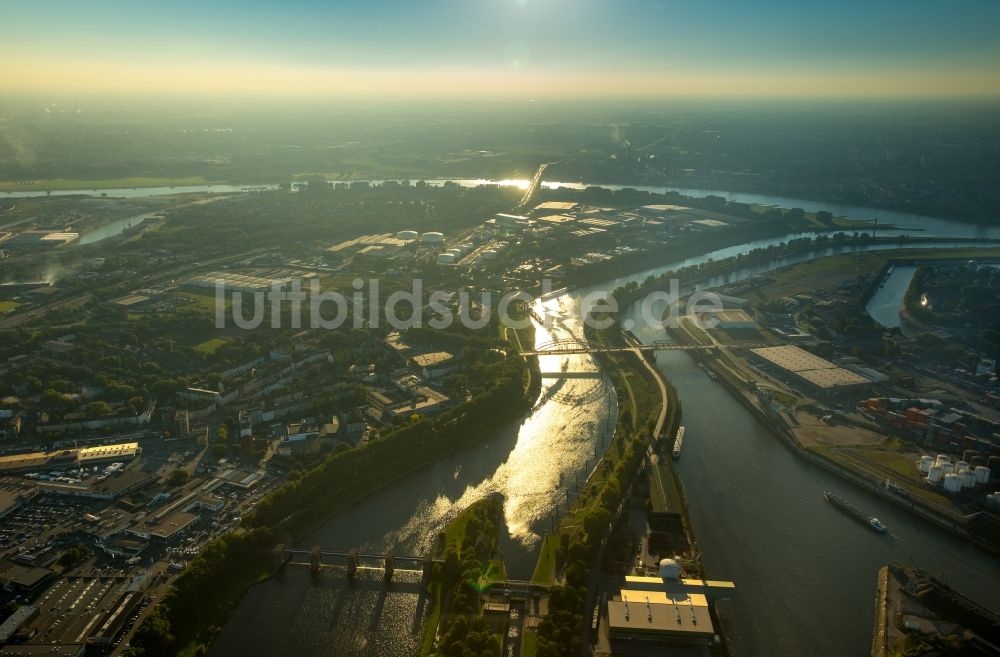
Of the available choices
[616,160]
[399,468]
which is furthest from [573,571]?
Result: [616,160]

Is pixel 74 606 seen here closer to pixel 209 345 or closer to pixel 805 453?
pixel 209 345

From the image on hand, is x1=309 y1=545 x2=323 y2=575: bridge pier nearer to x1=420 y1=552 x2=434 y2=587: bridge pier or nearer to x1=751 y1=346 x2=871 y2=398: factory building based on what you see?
x1=420 y1=552 x2=434 y2=587: bridge pier

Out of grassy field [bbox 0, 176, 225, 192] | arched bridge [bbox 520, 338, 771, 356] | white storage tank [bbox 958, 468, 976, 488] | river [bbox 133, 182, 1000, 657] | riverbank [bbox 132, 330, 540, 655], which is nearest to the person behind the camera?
riverbank [bbox 132, 330, 540, 655]

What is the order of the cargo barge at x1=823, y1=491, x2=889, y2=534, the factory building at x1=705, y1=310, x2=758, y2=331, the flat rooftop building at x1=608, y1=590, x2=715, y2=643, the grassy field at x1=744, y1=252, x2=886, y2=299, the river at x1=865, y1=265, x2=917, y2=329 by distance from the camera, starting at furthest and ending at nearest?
the grassy field at x1=744, y1=252, x2=886, y2=299 < the river at x1=865, y1=265, x2=917, y2=329 < the factory building at x1=705, y1=310, x2=758, y2=331 < the cargo barge at x1=823, y1=491, x2=889, y2=534 < the flat rooftop building at x1=608, y1=590, x2=715, y2=643

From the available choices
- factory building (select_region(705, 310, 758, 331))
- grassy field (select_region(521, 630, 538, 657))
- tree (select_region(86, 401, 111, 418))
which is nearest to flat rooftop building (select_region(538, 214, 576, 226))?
factory building (select_region(705, 310, 758, 331))

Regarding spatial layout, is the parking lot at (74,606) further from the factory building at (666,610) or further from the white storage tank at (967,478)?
the white storage tank at (967,478)

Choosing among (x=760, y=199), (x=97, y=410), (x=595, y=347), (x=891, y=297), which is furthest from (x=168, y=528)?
(x=760, y=199)

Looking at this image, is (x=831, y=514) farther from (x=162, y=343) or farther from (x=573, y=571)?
(x=162, y=343)
